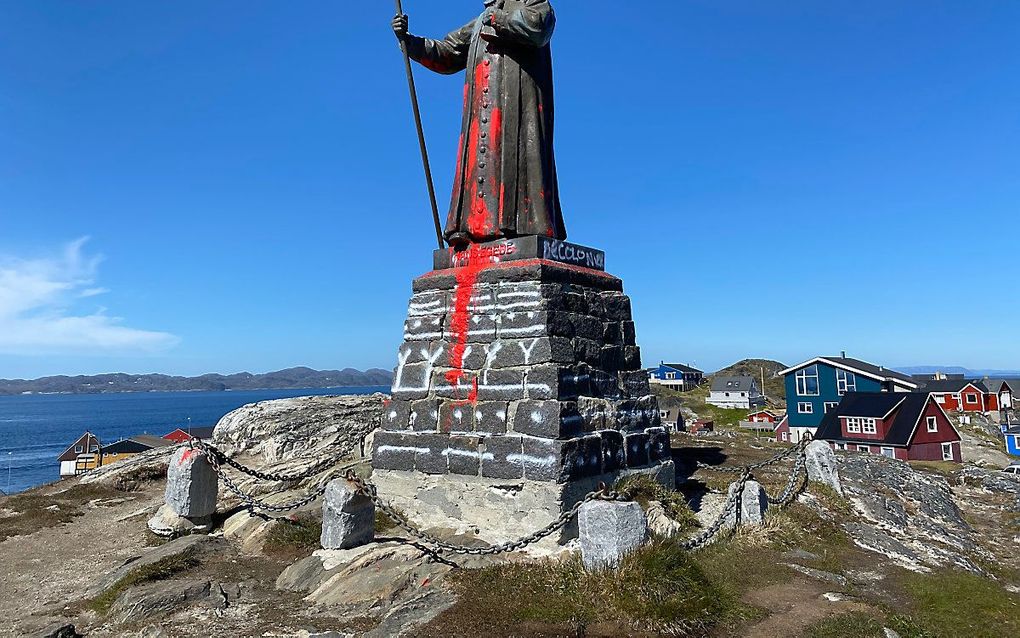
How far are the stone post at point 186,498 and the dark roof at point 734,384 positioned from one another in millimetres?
68539

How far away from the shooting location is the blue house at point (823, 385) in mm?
38750

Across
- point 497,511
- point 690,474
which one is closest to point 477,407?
point 497,511

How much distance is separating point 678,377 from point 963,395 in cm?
4515

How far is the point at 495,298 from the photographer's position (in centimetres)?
765

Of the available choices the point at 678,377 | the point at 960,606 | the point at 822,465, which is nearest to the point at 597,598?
the point at 960,606

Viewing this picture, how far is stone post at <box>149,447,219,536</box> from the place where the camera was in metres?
8.26

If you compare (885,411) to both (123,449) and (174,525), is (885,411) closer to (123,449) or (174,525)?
(174,525)

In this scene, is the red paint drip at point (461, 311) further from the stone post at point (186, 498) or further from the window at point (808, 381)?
the window at point (808, 381)

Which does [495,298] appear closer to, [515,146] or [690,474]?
[515,146]

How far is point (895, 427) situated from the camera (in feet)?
102

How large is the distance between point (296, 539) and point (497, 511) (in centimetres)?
272

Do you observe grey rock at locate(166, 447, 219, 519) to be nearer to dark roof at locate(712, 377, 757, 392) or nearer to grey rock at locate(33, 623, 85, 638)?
grey rock at locate(33, 623, 85, 638)

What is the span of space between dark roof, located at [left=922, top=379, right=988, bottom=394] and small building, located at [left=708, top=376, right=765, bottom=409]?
17618 millimetres

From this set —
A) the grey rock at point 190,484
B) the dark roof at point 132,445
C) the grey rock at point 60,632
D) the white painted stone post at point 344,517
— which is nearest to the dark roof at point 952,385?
the dark roof at point 132,445
